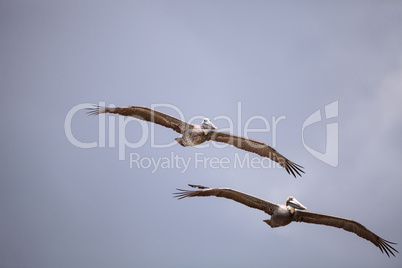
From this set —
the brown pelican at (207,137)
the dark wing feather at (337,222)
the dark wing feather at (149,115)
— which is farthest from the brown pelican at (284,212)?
the dark wing feather at (149,115)

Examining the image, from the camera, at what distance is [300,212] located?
14742 mm

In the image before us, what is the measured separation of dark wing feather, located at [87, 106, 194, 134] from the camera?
1417cm

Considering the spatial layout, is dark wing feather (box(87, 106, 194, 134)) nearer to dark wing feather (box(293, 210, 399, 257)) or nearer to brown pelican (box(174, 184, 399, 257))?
brown pelican (box(174, 184, 399, 257))

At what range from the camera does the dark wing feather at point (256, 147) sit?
15076 mm

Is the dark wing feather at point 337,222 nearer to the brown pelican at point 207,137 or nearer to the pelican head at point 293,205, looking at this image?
the pelican head at point 293,205

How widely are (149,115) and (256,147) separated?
3.42 metres

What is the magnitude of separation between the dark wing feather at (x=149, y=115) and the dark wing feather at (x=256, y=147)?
3.22ft

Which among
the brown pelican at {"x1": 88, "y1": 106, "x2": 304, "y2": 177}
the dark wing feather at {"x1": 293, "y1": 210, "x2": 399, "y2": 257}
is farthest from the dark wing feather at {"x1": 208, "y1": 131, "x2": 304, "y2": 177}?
the dark wing feather at {"x1": 293, "y1": 210, "x2": 399, "y2": 257}

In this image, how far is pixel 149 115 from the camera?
14.8m

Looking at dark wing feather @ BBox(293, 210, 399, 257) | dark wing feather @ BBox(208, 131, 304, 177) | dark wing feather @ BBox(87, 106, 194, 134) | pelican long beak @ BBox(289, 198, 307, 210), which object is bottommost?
dark wing feather @ BBox(293, 210, 399, 257)

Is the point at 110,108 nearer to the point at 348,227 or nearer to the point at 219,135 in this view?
the point at 219,135

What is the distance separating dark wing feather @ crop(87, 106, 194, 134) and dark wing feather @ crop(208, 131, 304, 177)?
981 mm

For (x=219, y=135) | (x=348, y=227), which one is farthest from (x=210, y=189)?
(x=348, y=227)

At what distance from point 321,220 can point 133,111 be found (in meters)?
6.44
